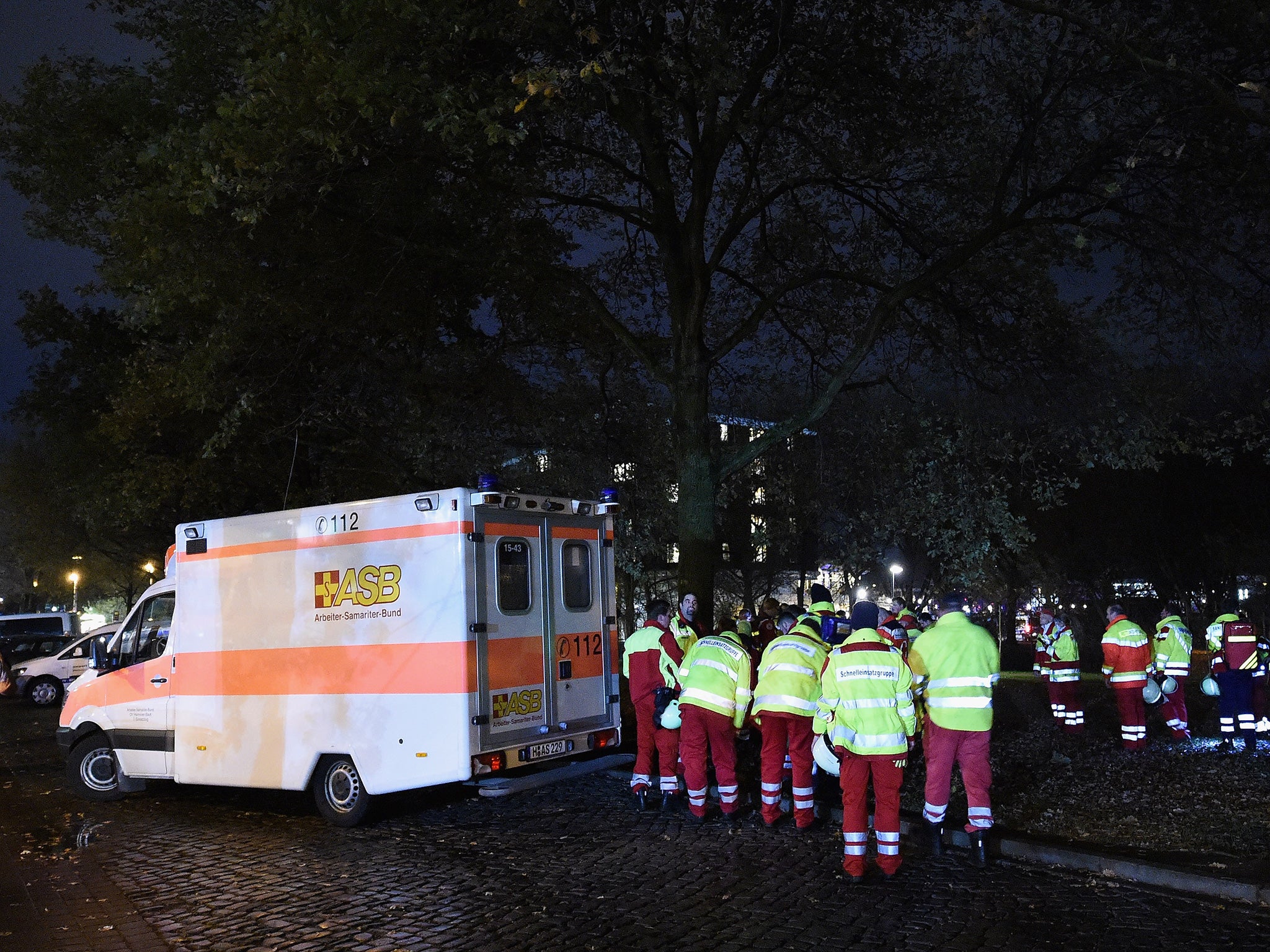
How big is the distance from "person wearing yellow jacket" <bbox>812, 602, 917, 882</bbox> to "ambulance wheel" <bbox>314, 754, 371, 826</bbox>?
437 cm

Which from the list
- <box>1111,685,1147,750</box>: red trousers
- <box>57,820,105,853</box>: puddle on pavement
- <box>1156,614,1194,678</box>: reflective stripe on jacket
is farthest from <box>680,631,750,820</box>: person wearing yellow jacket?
<box>1156,614,1194,678</box>: reflective stripe on jacket

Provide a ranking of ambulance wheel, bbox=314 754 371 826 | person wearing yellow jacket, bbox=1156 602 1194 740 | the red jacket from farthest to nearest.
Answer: person wearing yellow jacket, bbox=1156 602 1194 740 < the red jacket < ambulance wheel, bbox=314 754 371 826

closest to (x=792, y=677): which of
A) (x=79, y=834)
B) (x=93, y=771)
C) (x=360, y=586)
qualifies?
(x=360, y=586)

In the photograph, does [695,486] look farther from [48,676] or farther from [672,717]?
[48,676]

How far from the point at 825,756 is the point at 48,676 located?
23118 mm

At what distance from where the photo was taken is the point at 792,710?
859 centimetres

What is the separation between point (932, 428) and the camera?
17.8 metres

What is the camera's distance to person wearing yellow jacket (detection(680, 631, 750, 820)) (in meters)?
9.01

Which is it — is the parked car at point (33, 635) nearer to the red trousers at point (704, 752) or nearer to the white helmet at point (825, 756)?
Result: the red trousers at point (704, 752)

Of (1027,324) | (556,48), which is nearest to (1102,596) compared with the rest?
(1027,324)

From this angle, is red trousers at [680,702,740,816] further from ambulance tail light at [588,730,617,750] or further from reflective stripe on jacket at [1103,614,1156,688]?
reflective stripe on jacket at [1103,614,1156,688]

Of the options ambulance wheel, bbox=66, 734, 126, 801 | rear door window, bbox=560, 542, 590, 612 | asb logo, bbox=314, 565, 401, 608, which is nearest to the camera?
asb logo, bbox=314, 565, 401, 608

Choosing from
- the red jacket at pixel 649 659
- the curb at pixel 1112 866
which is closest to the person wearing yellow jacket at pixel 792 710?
the curb at pixel 1112 866

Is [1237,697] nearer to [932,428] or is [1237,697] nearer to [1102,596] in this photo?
[932,428]
